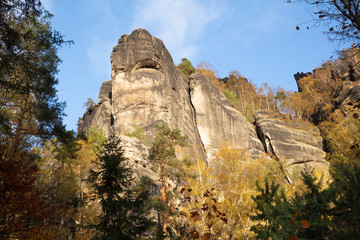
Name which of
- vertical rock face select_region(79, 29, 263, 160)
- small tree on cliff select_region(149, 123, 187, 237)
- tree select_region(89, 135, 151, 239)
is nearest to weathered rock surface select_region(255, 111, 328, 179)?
vertical rock face select_region(79, 29, 263, 160)

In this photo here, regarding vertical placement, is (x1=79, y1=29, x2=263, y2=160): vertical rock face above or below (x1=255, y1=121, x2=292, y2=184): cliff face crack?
above

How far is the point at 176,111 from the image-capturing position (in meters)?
37.7

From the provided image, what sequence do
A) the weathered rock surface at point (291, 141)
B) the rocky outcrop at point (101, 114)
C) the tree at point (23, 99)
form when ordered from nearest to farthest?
the tree at point (23, 99), the weathered rock surface at point (291, 141), the rocky outcrop at point (101, 114)

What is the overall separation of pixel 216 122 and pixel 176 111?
830 centimetres

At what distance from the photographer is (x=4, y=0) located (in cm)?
652

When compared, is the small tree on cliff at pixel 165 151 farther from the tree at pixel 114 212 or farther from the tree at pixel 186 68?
the tree at pixel 186 68

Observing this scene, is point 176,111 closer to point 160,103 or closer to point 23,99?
point 160,103

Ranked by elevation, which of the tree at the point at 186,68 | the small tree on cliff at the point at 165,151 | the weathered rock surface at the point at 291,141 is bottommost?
the small tree on cliff at the point at 165,151

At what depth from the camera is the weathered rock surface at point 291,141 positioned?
39438mm

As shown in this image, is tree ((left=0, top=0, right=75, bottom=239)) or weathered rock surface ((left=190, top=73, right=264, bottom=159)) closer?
tree ((left=0, top=0, right=75, bottom=239))

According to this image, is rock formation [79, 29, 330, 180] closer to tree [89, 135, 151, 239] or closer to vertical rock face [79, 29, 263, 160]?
vertical rock face [79, 29, 263, 160]

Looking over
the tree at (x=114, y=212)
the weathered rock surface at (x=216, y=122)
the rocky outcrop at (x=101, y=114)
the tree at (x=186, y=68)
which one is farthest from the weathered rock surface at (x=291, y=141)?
the tree at (x=114, y=212)

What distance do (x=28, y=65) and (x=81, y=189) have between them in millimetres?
15733

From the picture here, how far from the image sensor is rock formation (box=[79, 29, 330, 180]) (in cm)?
3525
